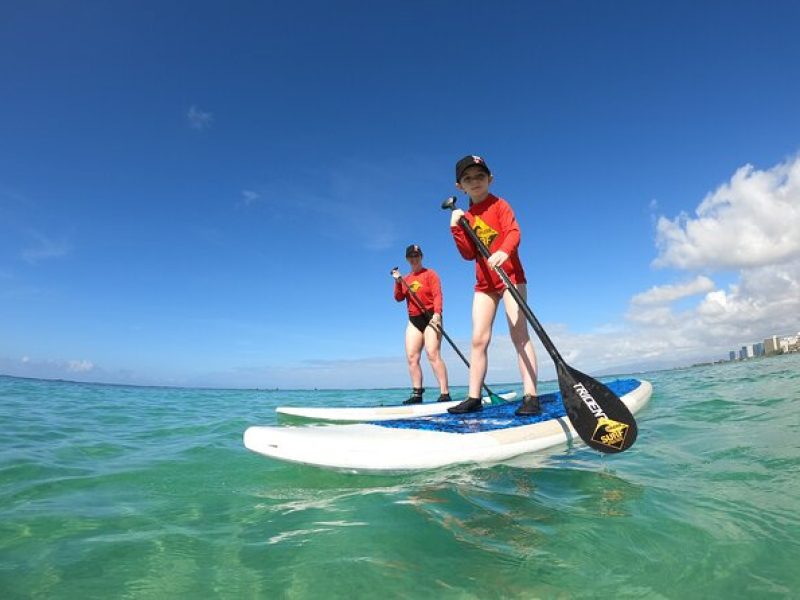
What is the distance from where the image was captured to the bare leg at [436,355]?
850 cm

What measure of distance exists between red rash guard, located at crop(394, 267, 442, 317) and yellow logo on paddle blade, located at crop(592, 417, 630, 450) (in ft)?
15.9

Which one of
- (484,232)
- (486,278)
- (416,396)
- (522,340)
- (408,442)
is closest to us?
(408,442)

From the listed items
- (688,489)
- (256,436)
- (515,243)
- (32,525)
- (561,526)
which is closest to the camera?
(561,526)

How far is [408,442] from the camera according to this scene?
3.67 metres

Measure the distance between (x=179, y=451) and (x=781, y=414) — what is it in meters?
6.98

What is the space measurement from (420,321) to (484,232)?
146 inches

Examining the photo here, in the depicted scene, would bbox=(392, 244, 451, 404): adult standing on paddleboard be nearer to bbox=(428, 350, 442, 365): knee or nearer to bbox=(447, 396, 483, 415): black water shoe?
bbox=(428, 350, 442, 365): knee

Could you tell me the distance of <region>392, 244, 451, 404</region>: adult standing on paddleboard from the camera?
334 inches

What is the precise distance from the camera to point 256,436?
3.87 metres

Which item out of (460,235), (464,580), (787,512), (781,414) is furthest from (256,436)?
(781,414)

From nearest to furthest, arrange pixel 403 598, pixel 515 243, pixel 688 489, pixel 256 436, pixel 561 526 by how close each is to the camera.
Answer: pixel 403 598 < pixel 561 526 < pixel 688 489 < pixel 256 436 < pixel 515 243

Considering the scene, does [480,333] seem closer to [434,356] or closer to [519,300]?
[519,300]

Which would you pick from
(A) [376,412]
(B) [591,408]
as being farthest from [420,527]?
(A) [376,412]

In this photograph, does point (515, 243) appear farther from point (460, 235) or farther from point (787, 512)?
point (787, 512)
